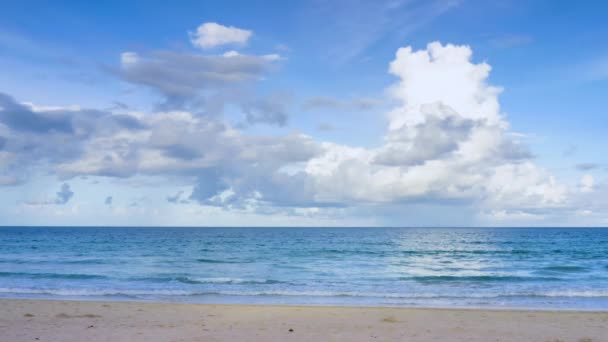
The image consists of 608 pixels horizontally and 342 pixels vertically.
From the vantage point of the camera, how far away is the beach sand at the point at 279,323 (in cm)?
1138

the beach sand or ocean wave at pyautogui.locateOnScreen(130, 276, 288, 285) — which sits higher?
the beach sand

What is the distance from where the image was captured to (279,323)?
43.4ft

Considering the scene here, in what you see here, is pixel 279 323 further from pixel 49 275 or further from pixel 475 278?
pixel 49 275

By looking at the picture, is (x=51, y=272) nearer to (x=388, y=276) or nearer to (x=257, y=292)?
(x=257, y=292)

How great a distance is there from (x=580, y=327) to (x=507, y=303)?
19.2 feet

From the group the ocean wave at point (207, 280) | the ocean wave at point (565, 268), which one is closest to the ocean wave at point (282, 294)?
the ocean wave at point (207, 280)

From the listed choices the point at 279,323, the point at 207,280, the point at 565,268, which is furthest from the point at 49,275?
the point at 565,268

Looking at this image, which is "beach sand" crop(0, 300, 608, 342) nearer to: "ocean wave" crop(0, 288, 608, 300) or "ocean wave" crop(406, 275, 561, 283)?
"ocean wave" crop(0, 288, 608, 300)

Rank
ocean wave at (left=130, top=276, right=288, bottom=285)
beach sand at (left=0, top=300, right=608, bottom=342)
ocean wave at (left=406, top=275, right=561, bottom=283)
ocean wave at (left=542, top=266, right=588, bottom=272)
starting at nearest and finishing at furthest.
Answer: beach sand at (left=0, top=300, right=608, bottom=342)
ocean wave at (left=130, top=276, right=288, bottom=285)
ocean wave at (left=406, top=275, right=561, bottom=283)
ocean wave at (left=542, top=266, right=588, bottom=272)

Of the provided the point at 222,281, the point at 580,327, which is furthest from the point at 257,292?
the point at 580,327

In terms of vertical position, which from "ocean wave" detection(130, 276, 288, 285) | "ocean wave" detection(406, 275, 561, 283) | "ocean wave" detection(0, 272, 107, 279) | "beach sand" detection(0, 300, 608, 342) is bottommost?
"ocean wave" detection(0, 272, 107, 279)

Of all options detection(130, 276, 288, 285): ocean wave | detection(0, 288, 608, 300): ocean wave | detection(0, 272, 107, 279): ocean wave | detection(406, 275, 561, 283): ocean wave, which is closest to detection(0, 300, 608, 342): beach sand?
detection(0, 288, 608, 300): ocean wave

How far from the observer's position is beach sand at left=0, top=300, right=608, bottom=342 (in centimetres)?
1138

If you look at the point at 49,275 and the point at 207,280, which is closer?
the point at 207,280
